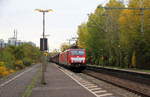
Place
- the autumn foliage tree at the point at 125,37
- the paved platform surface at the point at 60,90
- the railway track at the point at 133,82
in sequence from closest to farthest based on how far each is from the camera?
1. the paved platform surface at the point at 60,90
2. the railway track at the point at 133,82
3. the autumn foliage tree at the point at 125,37

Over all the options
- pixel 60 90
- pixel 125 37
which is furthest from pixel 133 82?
pixel 125 37

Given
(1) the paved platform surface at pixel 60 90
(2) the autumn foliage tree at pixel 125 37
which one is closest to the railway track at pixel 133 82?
(1) the paved platform surface at pixel 60 90


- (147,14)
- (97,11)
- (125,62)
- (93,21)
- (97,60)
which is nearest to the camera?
(147,14)

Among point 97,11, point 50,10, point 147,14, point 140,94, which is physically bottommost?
point 140,94

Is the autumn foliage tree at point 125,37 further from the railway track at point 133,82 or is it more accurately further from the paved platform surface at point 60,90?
the paved platform surface at point 60,90

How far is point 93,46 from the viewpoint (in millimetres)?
70062

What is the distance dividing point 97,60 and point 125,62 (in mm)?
21535

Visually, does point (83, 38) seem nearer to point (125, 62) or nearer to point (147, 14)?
point (125, 62)

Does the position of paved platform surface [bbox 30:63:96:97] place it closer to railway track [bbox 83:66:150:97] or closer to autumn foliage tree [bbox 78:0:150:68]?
railway track [bbox 83:66:150:97]

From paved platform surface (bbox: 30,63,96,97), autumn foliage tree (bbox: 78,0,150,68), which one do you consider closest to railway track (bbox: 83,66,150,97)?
paved platform surface (bbox: 30,63,96,97)

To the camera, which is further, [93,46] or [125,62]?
[93,46]

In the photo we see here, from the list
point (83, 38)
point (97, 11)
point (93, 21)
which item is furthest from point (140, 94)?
point (83, 38)

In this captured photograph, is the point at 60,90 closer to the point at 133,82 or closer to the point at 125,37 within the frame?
the point at 133,82

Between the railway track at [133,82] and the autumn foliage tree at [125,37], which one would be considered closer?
the railway track at [133,82]
